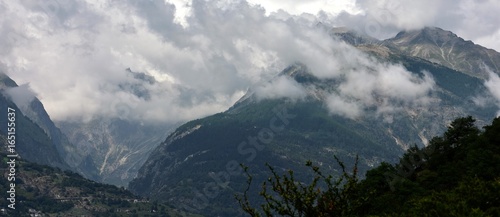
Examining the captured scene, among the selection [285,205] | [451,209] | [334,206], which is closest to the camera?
[334,206]

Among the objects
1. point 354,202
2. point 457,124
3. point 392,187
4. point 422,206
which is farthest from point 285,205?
point 457,124

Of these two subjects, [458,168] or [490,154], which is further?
[458,168]

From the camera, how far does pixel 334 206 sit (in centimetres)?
3597

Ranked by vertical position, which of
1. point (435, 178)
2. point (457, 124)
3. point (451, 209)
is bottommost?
point (451, 209)

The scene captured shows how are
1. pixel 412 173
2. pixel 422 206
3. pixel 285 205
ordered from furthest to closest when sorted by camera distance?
pixel 412 173 → pixel 422 206 → pixel 285 205

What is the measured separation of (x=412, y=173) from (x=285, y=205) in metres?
122

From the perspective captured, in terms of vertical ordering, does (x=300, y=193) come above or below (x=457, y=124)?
below

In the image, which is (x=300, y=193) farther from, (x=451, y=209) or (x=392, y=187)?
(x=392, y=187)

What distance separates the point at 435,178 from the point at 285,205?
9575cm

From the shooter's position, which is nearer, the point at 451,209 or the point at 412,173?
the point at 451,209

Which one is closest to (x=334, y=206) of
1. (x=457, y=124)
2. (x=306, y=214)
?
(x=306, y=214)

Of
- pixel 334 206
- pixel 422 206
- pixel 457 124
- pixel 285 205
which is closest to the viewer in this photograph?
pixel 334 206

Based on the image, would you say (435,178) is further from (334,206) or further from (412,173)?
(334,206)

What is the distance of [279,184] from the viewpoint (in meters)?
36.5
